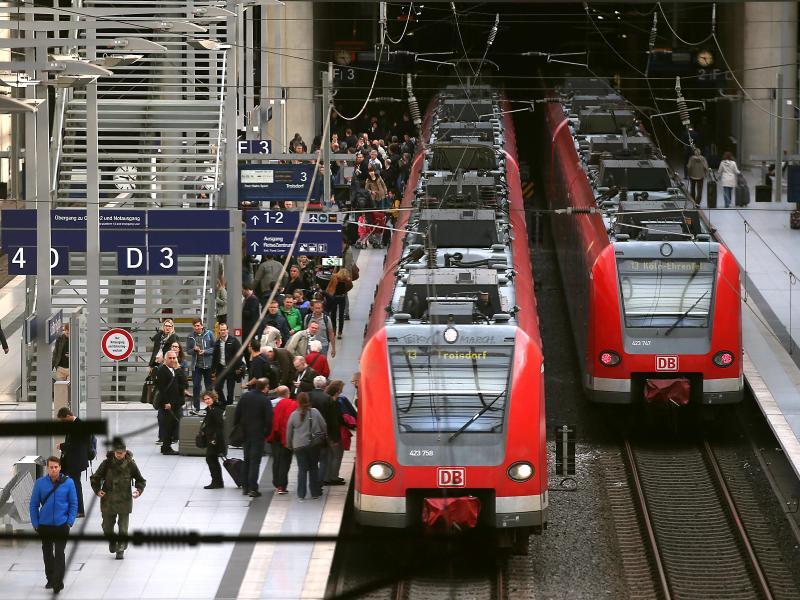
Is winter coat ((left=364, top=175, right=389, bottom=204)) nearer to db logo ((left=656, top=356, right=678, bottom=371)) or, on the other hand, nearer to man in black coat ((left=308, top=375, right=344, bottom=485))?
db logo ((left=656, top=356, right=678, bottom=371))

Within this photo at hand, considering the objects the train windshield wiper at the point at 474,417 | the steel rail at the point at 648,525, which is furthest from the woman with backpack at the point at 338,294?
the train windshield wiper at the point at 474,417

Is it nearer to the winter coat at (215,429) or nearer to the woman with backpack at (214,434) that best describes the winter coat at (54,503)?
the woman with backpack at (214,434)

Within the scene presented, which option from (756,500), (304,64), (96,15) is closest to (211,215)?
(96,15)

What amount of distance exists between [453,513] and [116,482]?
10.8ft

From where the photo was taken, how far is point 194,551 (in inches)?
652

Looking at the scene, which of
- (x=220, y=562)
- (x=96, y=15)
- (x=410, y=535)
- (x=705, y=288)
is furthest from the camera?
(x=705, y=288)

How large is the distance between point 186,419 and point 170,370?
2.10 ft

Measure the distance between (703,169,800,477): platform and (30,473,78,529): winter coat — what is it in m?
9.09

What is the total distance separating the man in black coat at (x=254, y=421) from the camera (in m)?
18.3

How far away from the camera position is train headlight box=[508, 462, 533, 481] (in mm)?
16062

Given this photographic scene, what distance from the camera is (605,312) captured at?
69.7ft

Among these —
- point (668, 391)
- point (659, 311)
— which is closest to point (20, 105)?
point (659, 311)

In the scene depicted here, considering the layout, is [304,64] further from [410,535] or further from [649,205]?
[410,535]

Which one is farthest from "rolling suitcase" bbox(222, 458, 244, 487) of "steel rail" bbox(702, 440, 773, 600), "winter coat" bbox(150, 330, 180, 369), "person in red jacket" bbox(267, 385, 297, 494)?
"steel rail" bbox(702, 440, 773, 600)
